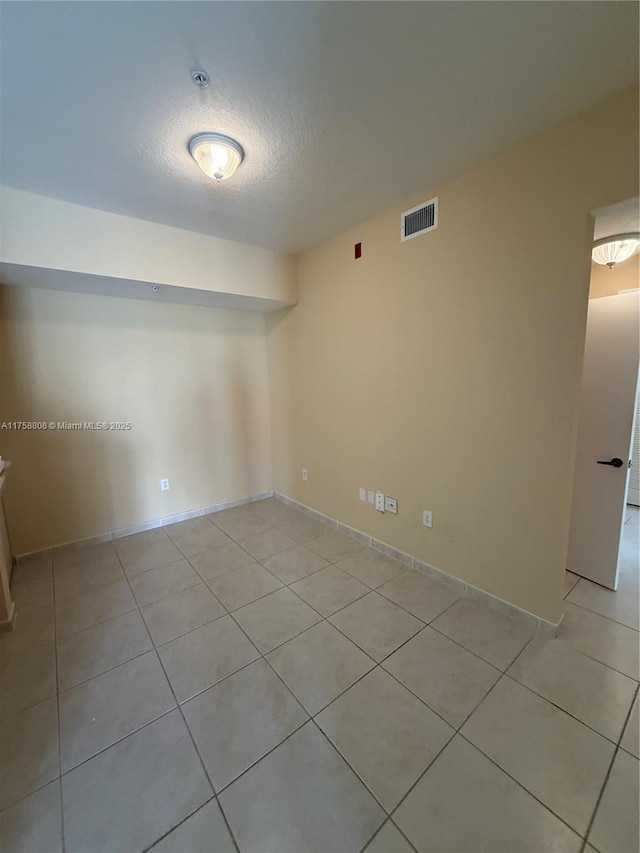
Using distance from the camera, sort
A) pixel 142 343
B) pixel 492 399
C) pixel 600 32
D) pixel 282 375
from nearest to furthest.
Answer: pixel 600 32
pixel 492 399
pixel 142 343
pixel 282 375

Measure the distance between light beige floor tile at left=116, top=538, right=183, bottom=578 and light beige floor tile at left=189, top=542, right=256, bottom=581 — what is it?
0.21 metres

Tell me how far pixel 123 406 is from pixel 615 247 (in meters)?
3.84

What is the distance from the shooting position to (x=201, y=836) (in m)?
1.04

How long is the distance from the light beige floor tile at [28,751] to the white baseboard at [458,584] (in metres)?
2.10

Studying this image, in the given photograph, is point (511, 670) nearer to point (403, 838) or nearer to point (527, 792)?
point (527, 792)

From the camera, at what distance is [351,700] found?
1.47 metres

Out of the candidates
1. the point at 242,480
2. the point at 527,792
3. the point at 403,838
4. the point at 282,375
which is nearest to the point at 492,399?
the point at 527,792

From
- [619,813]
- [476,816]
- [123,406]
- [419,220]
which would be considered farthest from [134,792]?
[419,220]

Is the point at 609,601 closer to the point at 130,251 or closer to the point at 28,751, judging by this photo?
the point at 28,751

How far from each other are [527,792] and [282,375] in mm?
3269

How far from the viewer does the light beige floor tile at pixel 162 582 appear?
2232 mm

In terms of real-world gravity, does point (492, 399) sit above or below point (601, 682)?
above

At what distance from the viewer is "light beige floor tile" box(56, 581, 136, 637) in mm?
1976

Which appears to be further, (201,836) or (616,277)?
(616,277)
